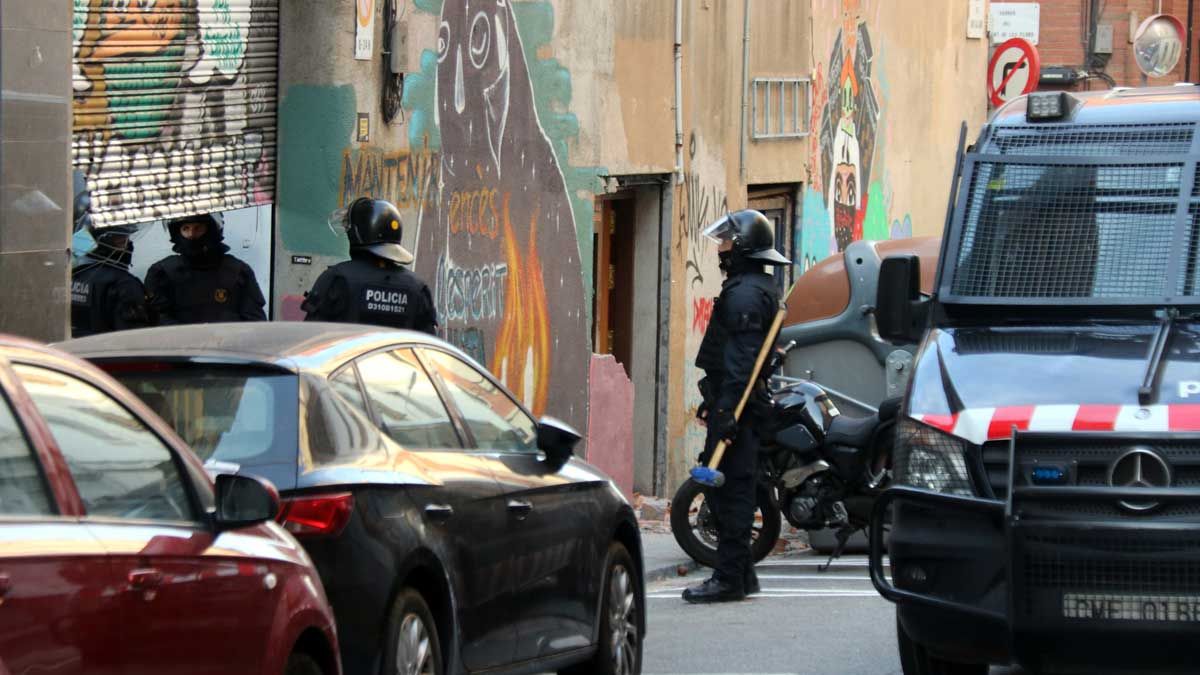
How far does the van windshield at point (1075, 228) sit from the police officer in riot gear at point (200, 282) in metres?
4.87

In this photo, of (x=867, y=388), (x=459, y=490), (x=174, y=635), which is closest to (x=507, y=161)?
(x=867, y=388)

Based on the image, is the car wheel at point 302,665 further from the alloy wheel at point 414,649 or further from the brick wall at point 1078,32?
the brick wall at point 1078,32

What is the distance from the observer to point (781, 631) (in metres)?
10.3

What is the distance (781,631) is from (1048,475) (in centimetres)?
378

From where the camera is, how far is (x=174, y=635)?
15.4 ft

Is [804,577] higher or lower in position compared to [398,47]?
lower

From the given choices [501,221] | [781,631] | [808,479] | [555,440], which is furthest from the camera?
[501,221]

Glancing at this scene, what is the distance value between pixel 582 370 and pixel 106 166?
18.6ft

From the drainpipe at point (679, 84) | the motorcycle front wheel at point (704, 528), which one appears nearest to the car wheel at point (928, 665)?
the motorcycle front wheel at point (704, 528)

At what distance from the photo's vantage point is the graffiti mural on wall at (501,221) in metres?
14.0

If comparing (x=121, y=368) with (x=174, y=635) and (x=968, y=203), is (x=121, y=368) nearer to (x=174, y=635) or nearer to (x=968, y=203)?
(x=174, y=635)

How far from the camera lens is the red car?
4.16 m

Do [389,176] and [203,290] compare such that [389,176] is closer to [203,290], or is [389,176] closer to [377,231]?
[203,290]

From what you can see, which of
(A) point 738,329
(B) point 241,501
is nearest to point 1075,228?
(A) point 738,329
